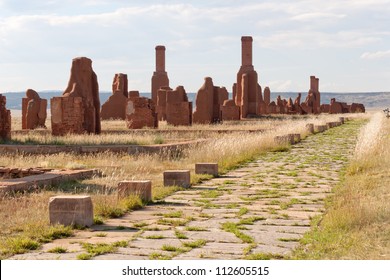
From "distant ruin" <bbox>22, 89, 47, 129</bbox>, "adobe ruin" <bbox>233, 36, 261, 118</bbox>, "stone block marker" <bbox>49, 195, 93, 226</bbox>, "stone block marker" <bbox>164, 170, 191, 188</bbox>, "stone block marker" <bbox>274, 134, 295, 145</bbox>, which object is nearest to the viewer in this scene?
"stone block marker" <bbox>49, 195, 93, 226</bbox>

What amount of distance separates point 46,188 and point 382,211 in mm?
6262

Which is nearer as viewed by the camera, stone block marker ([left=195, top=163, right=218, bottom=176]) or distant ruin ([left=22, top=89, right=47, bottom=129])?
stone block marker ([left=195, top=163, right=218, bottom=176])

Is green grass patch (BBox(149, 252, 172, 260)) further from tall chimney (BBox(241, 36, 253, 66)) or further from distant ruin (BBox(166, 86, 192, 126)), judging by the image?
tall chimney (BBox(241, 36, 253, 66))

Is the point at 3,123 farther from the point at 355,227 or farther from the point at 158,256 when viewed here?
the point at 158,256

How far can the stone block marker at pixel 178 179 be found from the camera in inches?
474

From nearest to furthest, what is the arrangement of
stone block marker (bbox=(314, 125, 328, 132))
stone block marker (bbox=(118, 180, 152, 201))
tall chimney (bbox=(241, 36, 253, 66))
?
stone block marker (bbox=(118, 180, 152, 201)) < stone block marker (bbox=(314, 125, 328, 132)) < tall chimney (bbox=(241, 36, 253, 66))

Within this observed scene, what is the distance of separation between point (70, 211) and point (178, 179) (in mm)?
4199

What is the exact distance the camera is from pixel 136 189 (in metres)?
10.2

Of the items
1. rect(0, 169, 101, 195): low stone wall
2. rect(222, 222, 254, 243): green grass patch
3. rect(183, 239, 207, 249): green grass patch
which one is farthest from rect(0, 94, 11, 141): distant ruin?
rect(183, 239, 207, 249): green grass patch

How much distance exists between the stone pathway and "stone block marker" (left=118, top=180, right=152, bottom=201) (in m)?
0.29

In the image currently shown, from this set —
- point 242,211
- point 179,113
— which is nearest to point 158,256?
point 242,211

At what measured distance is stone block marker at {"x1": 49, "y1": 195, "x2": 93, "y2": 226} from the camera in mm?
8031

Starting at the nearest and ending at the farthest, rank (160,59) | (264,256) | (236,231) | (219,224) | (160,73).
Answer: (264,256)
(236,231)
(219,224)
(160,73)
(160,59)

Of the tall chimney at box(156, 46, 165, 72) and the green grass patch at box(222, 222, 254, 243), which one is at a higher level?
the tall chimney at box(156, 46, 165, 72)
